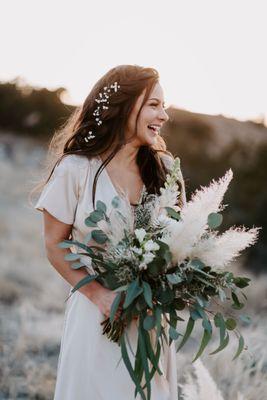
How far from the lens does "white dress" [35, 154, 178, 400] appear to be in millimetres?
Answer: 3371

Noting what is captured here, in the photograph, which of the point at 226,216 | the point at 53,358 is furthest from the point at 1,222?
the point at 53,358

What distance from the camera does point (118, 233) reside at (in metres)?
3.04

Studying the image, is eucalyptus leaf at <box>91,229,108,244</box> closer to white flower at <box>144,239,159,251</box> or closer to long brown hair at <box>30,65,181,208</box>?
white flower at <box>144,239,159,251</box>

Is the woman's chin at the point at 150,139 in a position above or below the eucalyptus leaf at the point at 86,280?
above

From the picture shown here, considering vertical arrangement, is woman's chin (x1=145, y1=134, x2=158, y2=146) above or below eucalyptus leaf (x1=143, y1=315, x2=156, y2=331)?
above

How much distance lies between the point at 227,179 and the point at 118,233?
497mm

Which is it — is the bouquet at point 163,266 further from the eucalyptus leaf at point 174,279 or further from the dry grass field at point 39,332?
the dry grass field at point 39,332

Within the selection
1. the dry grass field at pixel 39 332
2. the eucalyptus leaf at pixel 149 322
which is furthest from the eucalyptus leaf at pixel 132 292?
the dry grass field at pixel 39 332

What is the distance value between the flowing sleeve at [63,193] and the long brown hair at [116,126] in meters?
Answer: 0.08

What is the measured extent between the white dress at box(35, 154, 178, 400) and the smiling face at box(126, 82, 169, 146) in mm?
277

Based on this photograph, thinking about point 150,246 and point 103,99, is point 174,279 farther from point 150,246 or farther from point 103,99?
point 103,99

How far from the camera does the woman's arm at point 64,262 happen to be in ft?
10.5

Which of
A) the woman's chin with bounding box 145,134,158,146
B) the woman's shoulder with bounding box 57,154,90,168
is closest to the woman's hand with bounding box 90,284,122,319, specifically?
the woman's shoulder with bounding box 57,154,90,168

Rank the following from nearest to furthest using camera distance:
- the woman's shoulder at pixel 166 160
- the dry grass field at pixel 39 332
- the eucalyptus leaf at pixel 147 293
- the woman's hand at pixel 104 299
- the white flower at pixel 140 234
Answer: the eucalyptus leaf at pixel 147 293
the white flower at pixel 140 234
the woman's hand at pixel 104 299
the woman's shoulder at pixel 166 160
the dry grass field at pixel 39 332
